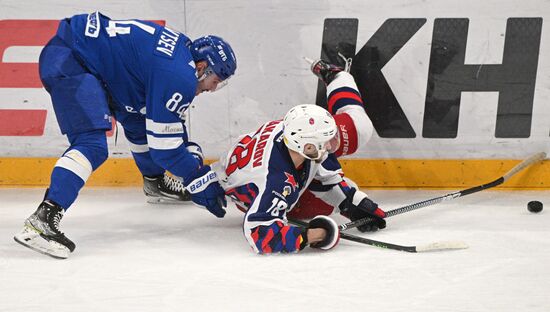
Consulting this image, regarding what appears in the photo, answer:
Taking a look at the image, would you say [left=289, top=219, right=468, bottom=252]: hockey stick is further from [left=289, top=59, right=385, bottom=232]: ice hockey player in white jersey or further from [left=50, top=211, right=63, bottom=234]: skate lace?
[left=50, top=211, right=63, bottom=234]: skate lace

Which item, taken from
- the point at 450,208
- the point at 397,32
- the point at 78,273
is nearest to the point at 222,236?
the point at 78,273

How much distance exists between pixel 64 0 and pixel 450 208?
8.39ft

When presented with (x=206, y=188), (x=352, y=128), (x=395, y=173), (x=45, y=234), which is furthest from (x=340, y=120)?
(x=45, y=234)

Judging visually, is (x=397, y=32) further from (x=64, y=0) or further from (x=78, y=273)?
(x=78, y=273)

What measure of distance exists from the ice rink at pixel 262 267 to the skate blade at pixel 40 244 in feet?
0.13

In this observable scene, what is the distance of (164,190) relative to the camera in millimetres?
4164

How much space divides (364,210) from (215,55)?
103 centimetres

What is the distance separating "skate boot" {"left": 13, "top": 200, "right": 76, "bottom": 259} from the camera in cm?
305

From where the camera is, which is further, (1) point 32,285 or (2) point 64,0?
(2) point 64,0

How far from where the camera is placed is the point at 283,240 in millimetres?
3086

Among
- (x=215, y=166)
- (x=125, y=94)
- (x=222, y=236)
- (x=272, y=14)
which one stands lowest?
(x=222, y=236)

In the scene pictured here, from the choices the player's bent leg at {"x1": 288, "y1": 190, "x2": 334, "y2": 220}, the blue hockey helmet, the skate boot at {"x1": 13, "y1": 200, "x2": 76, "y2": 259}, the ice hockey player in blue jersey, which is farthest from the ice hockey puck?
the skate boot at {"x1": 13, "y1": 200, "x2": 76, "y2": 259}

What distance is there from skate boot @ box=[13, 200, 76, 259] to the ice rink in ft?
0.17

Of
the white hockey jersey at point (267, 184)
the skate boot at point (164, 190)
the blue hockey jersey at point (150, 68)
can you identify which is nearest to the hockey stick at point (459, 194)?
the white hockey jersey at point (267, 184)
